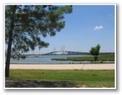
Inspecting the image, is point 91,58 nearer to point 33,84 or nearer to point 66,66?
point 66,66

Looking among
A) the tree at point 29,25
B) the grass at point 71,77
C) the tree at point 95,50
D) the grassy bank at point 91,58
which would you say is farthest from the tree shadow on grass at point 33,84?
the tree at point 95,50

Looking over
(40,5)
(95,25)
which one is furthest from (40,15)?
(95,25)

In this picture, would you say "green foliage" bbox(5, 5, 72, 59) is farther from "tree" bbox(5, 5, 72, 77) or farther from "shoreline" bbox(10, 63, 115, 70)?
"shoreline" bbox(10, 63, 115, 70)

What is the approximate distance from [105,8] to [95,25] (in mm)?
233

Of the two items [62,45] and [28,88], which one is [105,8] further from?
[28,88]

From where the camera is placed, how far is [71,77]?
6562mm

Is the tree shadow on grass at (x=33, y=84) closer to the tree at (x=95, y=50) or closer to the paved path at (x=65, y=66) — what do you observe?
the paved path at (x=65, y=66)

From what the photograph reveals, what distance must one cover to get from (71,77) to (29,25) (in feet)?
2.62

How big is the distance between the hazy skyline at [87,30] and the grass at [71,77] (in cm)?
27

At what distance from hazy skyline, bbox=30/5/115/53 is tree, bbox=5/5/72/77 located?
72mm

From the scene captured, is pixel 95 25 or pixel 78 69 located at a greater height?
pixel 95 25

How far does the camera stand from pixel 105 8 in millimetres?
6492

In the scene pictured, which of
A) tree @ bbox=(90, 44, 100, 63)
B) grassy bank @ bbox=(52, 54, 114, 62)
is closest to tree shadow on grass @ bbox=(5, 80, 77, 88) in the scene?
grassy bank @ bbox=(52, 54, 114, 62)

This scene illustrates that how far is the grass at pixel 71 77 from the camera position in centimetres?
652
